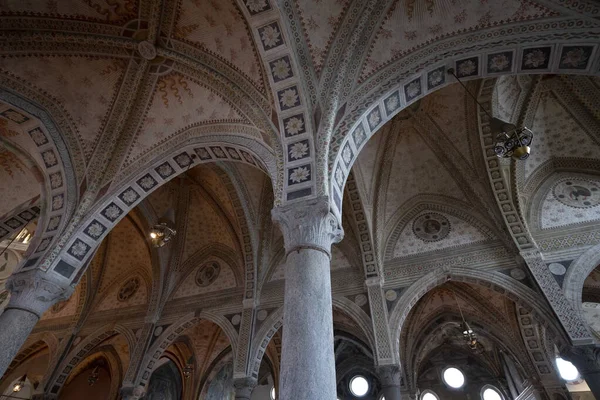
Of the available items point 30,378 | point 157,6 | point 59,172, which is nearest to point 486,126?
point 157,6

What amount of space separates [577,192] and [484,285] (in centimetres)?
347

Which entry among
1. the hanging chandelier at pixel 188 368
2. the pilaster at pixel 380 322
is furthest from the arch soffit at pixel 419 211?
the hanging chandelier at pixel 188 368

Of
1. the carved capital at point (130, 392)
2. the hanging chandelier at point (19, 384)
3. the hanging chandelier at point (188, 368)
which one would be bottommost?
the carved capital at point (130, 392)

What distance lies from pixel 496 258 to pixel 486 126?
3.37m

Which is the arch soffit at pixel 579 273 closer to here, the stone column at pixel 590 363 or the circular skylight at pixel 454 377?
the stone column at pixel 590 363

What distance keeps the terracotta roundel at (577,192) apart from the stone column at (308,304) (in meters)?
7.57

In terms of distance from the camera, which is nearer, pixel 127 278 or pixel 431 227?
pixel 431 227

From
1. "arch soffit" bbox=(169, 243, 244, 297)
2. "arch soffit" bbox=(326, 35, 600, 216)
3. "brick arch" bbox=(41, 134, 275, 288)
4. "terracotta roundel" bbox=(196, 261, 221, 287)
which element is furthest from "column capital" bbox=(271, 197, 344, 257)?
"terracotta roundel" bbox=(196, 261, 221, 287)

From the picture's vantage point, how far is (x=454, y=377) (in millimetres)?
16891

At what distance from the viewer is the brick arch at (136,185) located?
7.58 m

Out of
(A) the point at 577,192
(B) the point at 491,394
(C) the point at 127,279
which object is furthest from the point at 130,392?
(B) the point at 491,394

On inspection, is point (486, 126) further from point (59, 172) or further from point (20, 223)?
point (20, 223)

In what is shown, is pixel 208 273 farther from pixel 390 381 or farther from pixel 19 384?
pixel 19 384

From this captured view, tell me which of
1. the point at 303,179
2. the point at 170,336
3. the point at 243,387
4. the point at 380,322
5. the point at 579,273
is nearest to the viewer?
the point at 303,179
